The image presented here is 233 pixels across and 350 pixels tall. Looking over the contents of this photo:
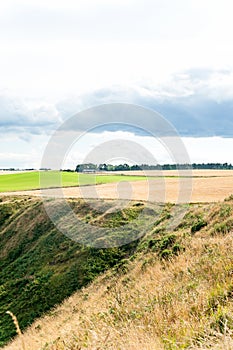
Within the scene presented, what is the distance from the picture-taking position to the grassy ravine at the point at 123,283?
7.14 metres

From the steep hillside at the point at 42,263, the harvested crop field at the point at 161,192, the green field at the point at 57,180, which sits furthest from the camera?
the green field at the point at 57,180

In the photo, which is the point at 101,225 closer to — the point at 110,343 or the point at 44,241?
the point at 44,241

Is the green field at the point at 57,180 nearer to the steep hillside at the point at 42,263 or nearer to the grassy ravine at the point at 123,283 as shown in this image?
the grassy ravine at the point at 123,283

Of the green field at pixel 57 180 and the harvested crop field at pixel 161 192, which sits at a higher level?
the green field at pixel 57 180

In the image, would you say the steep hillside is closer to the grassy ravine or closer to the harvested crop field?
the grassy ravine

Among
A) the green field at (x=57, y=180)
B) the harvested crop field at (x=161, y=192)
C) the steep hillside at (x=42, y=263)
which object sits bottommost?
the steep hillside at (x=42, y=263)

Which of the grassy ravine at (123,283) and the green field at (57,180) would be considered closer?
the grassy ravine at (123,283)

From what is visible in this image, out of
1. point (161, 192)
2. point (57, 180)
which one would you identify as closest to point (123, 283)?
point (161, 192)

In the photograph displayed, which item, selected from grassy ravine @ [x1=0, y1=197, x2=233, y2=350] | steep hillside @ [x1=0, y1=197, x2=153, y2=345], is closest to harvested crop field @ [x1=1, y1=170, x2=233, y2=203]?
grassy ravine @ [x1=0, y1=197, x2=233, y2=350]

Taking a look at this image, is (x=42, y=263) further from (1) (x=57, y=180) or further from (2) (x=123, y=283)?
(1) (x=57, y=180)

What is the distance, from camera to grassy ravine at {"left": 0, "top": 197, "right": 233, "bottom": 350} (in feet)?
23.4

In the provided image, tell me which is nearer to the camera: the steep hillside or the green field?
the steep hillside

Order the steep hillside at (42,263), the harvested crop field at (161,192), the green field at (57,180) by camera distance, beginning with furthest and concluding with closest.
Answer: the green field at (57,180), the harvested crop field at (161,192), the steep hillside at (42,263)

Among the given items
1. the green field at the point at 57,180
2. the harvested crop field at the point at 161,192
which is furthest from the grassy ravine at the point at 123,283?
the green field at the point at 57,180
